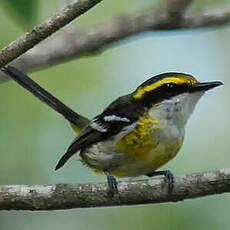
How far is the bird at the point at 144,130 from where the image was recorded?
461 centimetres

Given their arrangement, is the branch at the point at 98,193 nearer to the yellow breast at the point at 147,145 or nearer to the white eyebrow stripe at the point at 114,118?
the yellow breast at the point at 147,145

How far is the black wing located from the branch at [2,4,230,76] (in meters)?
0.77

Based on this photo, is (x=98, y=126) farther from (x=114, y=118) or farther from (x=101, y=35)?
(x=101, y=35)

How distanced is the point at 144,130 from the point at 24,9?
1.23 meters

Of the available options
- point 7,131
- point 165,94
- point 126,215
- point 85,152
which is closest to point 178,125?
point 165,94

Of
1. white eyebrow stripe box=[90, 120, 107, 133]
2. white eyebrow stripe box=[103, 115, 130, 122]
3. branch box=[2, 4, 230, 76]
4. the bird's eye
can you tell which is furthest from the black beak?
branch box=[2, 4, 230, 76]

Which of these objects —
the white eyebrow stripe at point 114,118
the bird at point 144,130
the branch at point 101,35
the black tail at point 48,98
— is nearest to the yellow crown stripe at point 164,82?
the bird at point 144,130

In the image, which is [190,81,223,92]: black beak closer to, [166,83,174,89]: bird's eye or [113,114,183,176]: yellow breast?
[166,83,174,89]: bird's eye

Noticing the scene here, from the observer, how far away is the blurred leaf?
406 cm

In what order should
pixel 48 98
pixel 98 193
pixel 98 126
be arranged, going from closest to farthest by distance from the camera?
pixel 98 193 → pixel 98 126 → pixel 48 98

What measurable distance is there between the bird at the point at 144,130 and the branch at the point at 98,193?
70cm

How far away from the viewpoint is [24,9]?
13.4ft

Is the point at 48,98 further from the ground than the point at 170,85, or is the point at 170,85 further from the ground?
the point at 48,98

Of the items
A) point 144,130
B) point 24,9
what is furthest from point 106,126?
point 24,9
